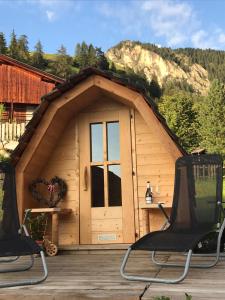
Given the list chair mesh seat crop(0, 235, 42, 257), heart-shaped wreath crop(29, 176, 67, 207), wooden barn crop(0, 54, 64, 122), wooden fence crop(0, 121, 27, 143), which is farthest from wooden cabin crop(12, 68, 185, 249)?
wooden barn crop(0, 54, 64, 122)

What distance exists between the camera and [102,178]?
698cm

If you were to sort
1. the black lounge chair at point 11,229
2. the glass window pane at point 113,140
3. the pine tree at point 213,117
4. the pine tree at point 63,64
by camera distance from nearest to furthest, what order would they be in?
1. the black lounge chair at point 11,229
2. the glass window pane at point 113,140
3. the pine tree at point 213,117
4. the pine tree at point 63,64

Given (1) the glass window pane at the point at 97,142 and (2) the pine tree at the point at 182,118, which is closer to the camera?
(1) the glass window pane at the point at 97,142

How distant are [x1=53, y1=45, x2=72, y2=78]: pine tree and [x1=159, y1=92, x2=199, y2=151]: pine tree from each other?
26.1 meters

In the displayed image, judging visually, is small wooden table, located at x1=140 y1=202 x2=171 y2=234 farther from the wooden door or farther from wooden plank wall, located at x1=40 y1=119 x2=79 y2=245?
wooden plank wall, located at x1=40 y1=119 x2=79 y2=245

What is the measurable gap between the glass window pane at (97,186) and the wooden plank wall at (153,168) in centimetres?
63

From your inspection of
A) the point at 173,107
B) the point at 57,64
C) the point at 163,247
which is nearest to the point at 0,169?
the point at 163,247

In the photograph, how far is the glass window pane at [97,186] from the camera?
22.6ft

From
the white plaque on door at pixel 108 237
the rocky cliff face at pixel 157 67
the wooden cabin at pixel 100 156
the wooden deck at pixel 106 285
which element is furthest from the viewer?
the rocky cliff face at pixel 157 67

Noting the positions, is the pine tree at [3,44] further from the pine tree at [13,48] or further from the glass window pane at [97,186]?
the glass window pane at [97,186]

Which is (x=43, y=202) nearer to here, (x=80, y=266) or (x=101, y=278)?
(x=80, y=266)

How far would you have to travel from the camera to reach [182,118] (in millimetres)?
41656

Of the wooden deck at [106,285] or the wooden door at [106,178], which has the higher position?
the wooden door at [106,178]

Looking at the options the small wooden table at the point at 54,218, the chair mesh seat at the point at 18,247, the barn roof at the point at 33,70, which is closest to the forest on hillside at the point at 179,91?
the small wooden table at the point at 54,218
